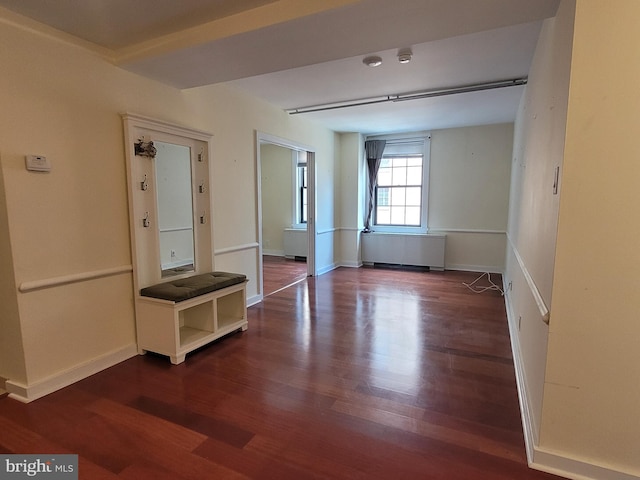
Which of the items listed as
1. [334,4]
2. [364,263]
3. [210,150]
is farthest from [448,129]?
[334,4]

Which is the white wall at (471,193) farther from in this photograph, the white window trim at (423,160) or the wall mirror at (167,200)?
the wall mirror at (167,200)

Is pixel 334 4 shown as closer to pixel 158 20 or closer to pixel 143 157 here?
pixel 158 20

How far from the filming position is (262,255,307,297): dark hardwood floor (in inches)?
207

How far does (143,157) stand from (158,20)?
3.50 feet

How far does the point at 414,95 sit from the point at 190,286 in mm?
3277

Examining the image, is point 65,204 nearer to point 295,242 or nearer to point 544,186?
point 544,186

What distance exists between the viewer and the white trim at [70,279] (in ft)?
7.20

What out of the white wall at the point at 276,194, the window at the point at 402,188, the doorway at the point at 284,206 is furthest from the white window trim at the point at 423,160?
the white wall at the point at 276,194

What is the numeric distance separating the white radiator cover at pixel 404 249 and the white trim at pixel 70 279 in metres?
4.78

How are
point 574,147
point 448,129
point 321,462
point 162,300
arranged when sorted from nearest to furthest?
point 574,147
point 321,462
point 162,300
point 448,129

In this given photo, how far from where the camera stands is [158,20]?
7.29 feet

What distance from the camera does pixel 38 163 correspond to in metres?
2.21

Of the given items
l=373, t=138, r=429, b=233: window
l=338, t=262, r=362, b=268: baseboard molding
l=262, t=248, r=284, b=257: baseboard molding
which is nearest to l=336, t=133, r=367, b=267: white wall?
l=338, t=262, r=362, b=268: baseboard molding

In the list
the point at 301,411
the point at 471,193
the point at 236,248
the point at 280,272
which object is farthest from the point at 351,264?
the point at 301,411
